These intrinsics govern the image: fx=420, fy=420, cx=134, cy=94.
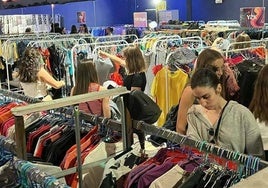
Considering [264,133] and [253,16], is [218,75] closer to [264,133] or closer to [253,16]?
[264,133]

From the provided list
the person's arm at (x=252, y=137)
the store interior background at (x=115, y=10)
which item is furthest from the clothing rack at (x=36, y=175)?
the store interior background at (x=115, y=10)

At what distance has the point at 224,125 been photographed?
2.40 m

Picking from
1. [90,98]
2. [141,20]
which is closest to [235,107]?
[90,98]

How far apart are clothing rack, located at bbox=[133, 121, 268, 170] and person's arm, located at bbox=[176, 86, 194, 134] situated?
0.85 metres

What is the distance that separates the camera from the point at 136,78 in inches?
190

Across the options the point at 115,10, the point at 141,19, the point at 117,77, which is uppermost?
the point at 115,10

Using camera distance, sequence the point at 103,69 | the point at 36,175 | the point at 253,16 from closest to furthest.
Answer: the point at 36,175 < the point at 103,69 < the point at 253,16

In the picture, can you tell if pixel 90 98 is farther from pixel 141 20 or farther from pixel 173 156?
pixel 141 20

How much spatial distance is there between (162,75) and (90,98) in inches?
109

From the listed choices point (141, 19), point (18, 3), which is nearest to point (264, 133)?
point (141, 19)

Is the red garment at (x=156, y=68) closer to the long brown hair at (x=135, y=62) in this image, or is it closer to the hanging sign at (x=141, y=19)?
the long brown hair at (x=135, y=62)

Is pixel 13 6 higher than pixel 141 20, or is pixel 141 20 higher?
pixel 13 6

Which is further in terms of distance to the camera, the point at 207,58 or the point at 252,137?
the point at 207,58

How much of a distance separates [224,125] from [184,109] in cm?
71
